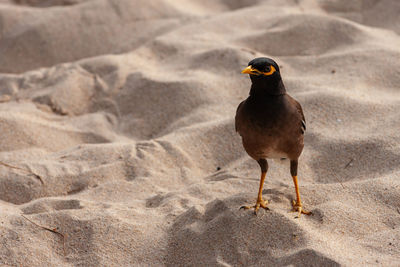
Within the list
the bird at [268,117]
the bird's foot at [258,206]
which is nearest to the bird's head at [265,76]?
the bird at [268,117]

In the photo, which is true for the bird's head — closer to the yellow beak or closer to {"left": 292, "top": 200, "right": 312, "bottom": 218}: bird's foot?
the yellow beak

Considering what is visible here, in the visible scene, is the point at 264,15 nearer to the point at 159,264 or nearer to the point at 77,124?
the point at 77,124

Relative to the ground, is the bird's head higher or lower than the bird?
higher

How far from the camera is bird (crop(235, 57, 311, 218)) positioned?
311 cm

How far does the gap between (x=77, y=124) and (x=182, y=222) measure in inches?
82.7

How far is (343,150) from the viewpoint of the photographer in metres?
4.08

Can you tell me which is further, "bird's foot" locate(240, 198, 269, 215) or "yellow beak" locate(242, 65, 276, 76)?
"bird's foot" locate(240, 198, 269, 215)

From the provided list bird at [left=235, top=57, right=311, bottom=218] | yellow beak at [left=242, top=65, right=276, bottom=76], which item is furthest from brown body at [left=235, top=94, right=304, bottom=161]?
yellow beak at [left=242, top=65, right=276, bottom=76]

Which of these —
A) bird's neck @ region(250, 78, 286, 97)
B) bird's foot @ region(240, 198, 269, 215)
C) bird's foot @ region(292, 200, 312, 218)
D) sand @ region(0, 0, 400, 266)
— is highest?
bird's neck @ region(250, 78, 286, 97)

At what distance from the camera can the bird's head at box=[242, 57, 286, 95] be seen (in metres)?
3.06

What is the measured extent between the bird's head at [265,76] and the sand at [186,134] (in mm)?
718

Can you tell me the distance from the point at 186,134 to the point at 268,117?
1521 mm

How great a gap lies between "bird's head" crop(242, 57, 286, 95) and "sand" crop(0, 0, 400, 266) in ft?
2.36

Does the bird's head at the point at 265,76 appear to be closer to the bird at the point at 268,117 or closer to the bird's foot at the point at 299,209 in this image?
the bird at the point at 268,117
